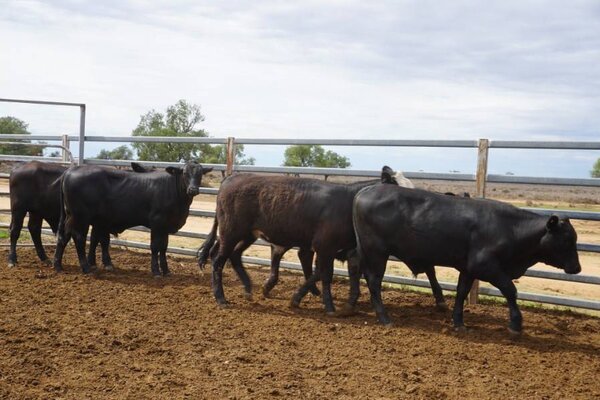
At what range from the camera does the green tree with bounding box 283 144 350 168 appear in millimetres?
30094

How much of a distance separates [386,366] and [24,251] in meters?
8.15

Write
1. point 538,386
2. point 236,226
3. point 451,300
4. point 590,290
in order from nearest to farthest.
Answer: point 538,386
point 236,226
point 451,300
point 590,290

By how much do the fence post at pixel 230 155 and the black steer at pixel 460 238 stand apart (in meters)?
3.60

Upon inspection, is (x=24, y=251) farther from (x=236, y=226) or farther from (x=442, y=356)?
(x=442, y=356)

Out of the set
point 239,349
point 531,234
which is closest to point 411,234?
point 531,234

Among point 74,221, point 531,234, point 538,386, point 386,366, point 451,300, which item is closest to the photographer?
point 538,386

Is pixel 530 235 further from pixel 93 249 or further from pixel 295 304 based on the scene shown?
pixel 93 249

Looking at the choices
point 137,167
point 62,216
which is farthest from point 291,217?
point 62,216

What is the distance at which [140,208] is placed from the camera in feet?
31.2

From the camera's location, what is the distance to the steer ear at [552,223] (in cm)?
628

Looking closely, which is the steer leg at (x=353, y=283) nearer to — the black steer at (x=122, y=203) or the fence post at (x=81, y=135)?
the black steer at (x=122, y=203)

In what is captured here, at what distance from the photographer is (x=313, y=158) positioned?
33.2 m

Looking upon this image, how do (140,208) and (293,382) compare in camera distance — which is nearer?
(293,382)

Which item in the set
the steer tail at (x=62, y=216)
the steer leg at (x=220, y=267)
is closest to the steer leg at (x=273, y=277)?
Answer: the steer leg at (x=220, y=267)
